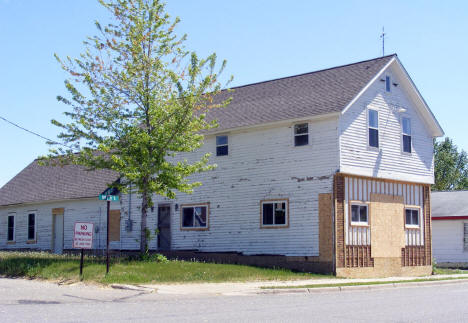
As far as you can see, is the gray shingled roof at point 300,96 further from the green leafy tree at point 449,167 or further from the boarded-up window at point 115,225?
the green leafy tree at point 449,167

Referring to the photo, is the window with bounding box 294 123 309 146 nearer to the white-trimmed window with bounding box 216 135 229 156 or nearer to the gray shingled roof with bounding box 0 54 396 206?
the gray shingled roof with bounding box 0 54 396 206

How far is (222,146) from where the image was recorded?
89.7 feet

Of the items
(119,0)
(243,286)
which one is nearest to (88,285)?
(243,286)

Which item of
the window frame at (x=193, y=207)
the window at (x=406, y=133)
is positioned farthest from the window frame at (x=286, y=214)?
the window at (x=406, y=133)

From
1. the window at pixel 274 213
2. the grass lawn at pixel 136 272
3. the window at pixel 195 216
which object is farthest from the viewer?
the window at pixel 195 216

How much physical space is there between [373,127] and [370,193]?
9.20ft

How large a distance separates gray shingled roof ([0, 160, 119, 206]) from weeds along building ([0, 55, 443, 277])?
3.15 metres

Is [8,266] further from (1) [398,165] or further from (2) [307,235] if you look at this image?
(1) [398,165]

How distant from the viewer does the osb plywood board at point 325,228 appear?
23.2 meters

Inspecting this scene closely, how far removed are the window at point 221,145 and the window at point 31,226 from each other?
46.1 ft

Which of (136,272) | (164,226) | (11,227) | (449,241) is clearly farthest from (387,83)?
(11,227)

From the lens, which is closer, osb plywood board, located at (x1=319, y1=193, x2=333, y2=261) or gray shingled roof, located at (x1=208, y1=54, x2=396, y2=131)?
osb plywood board, located at (x1=319, y1=193, x2=333, y2=261)

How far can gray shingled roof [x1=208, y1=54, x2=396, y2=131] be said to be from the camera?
80.7ft

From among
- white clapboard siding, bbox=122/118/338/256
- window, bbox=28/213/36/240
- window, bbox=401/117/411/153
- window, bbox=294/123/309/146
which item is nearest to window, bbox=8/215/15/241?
window, bbox=28/213/36/240
